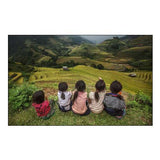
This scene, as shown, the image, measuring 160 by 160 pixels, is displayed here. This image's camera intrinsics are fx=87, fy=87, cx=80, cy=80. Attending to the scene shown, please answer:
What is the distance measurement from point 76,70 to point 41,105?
168cm

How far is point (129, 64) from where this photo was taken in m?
2.95

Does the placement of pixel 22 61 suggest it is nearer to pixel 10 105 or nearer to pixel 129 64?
pixel 10 105

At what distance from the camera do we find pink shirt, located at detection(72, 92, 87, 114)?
2018 mm

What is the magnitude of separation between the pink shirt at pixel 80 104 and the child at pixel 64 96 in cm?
18

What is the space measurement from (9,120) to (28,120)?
60 cm

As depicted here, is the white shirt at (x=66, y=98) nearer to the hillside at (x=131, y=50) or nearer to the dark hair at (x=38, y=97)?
the dark hair at (x=38, y=97)

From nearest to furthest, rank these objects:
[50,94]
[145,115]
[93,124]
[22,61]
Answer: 1. [93,124]
2. [145,115]
3. [50,94]
4. [22,61]

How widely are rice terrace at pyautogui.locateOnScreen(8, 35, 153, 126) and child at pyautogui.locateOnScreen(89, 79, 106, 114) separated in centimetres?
28

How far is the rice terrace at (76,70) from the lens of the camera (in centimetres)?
233

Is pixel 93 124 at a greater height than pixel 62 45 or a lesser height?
lesser

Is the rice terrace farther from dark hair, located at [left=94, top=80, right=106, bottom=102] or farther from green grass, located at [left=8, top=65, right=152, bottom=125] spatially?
dark hair, located at [left=94, top=80, right=106, bottom=102]

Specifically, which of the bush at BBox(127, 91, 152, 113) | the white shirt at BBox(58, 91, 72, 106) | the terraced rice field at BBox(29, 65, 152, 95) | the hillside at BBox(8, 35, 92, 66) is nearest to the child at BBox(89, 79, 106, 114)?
the white shirt at BBox(58, 91, 72, 106)

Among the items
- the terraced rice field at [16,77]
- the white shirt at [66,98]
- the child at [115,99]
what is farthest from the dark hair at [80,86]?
the terraced rice field at [16,77]

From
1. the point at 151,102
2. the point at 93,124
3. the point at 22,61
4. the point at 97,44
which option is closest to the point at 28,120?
the point at 93,124
